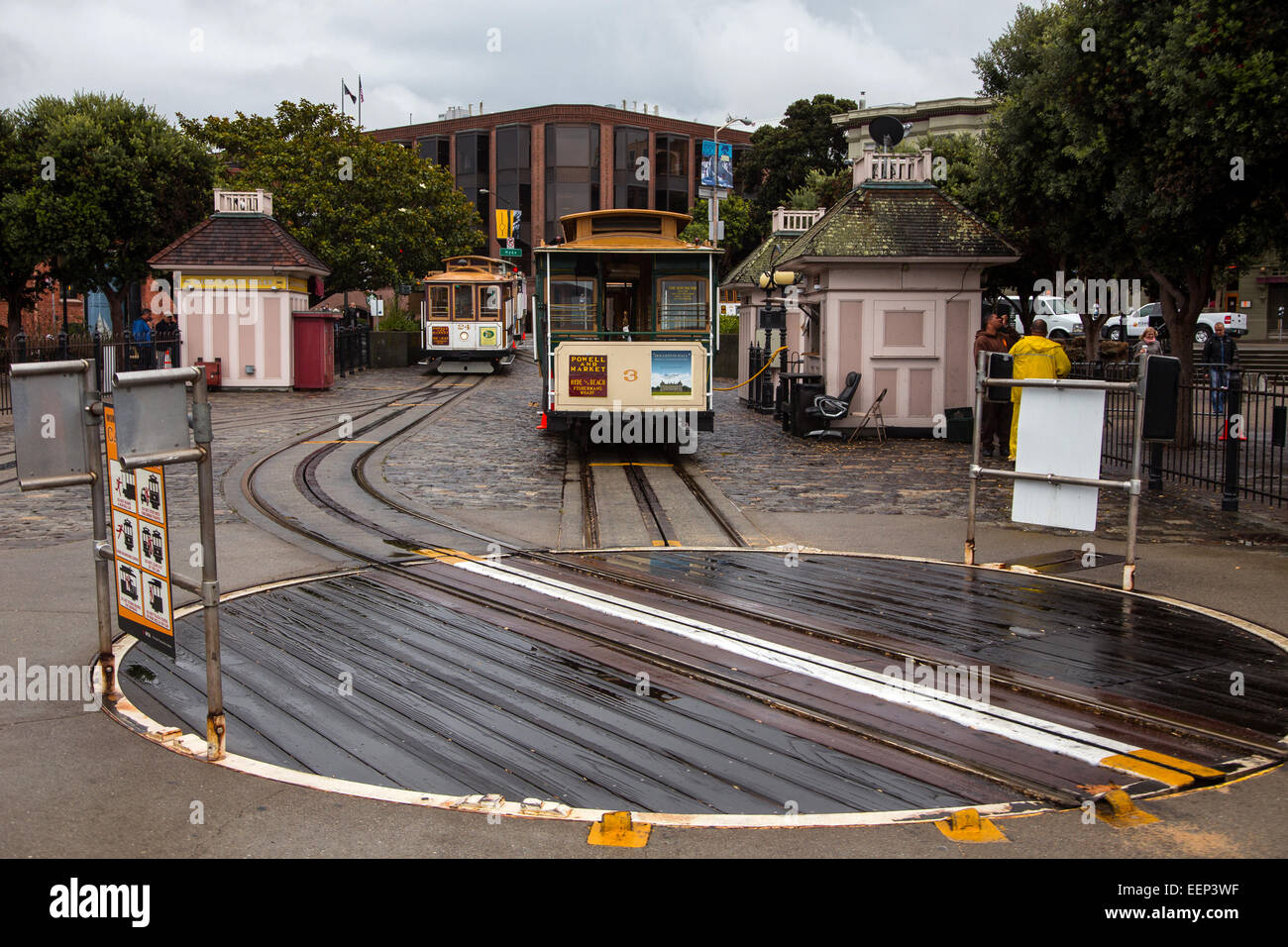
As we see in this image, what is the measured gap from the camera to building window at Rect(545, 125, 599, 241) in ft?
279

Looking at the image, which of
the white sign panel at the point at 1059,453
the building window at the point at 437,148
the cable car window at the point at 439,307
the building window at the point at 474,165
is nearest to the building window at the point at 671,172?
the building window at the point at 474,165

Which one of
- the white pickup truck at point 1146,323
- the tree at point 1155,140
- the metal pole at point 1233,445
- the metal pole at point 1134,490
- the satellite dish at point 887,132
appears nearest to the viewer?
the metal pole at point 1134,490

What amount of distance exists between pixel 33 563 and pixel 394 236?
111ft

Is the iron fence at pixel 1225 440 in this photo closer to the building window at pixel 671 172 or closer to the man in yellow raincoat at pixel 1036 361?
the man in yellow raincoat at pixel 1036 361

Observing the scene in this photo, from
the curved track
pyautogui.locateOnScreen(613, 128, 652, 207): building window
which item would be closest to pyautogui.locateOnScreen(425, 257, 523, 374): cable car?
the curved track

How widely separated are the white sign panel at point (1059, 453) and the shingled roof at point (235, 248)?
23.5 metres

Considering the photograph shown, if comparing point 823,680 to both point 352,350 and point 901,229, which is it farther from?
point 352,350

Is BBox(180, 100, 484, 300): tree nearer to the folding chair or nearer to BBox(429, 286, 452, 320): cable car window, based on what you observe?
BBox(429, 286, 452, 320): cable car window

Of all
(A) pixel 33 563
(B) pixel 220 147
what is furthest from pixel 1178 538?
(B) pixel 220 147

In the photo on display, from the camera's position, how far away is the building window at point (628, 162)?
282 ft

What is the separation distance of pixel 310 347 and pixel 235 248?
121 inches

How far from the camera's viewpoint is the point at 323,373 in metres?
30.3

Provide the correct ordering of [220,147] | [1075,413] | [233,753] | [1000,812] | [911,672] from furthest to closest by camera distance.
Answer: [220,147] → [1075,413] → [911,672] → [233,753] → [1000,812]

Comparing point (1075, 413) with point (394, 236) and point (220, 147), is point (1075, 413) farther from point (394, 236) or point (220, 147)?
point (220, 147)
